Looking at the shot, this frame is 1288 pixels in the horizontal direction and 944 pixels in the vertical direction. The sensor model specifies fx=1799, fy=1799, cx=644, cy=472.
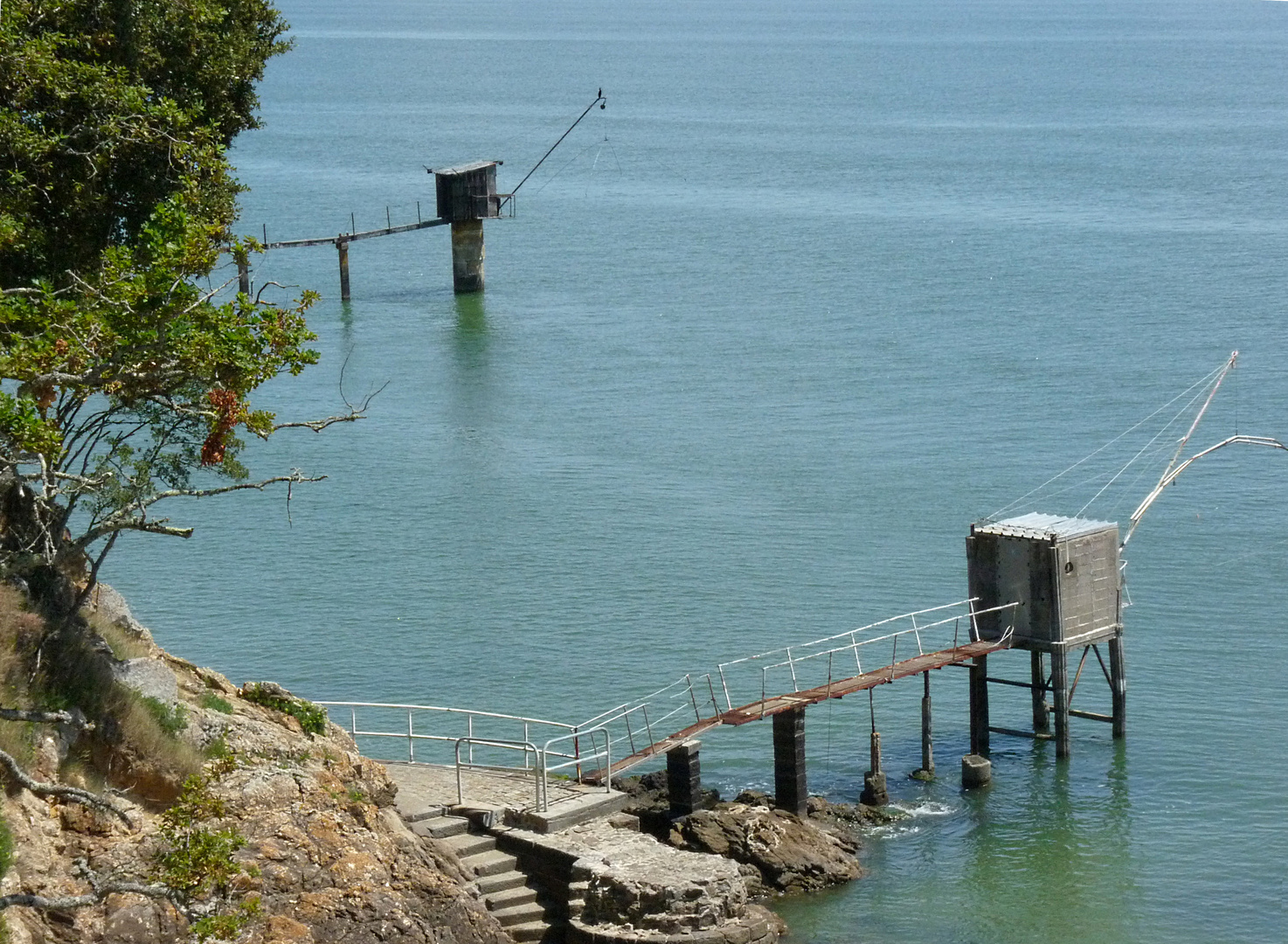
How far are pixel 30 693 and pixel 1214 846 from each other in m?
21.8

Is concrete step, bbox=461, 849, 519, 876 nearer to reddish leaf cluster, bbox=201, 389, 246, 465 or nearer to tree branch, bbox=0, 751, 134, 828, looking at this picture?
tree branch, bbox=0, 751, 134, 828

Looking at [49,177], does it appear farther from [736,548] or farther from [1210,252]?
[1210,252]

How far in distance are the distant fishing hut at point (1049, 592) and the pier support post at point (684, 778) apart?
8302mm

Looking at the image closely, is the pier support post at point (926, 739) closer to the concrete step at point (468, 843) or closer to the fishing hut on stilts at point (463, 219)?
the concrete step at point (468, 843)

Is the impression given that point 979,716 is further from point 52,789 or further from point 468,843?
point 52,789

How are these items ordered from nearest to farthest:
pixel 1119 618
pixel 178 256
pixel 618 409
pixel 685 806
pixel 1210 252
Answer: pixel 178 256, pixel 685 806, pixel 1119 618, pixel 618 409, pixel 1210 252

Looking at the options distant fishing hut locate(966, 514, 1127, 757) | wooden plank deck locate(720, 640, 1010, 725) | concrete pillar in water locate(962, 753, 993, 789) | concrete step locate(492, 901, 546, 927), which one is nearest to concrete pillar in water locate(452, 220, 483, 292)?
distant fishing hut locate(966, 514, 1127, 757)

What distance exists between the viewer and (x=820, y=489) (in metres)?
54.8

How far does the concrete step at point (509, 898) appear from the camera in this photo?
25.8 metres

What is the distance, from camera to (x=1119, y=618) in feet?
123

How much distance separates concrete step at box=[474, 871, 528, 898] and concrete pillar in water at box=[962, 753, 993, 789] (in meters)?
12.3

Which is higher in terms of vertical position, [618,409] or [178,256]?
[178,256]

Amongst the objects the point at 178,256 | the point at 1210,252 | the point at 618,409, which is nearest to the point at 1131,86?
the point at 1210,252

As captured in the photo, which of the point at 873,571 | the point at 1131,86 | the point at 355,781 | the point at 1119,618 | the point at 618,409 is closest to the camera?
the point at 355,781
